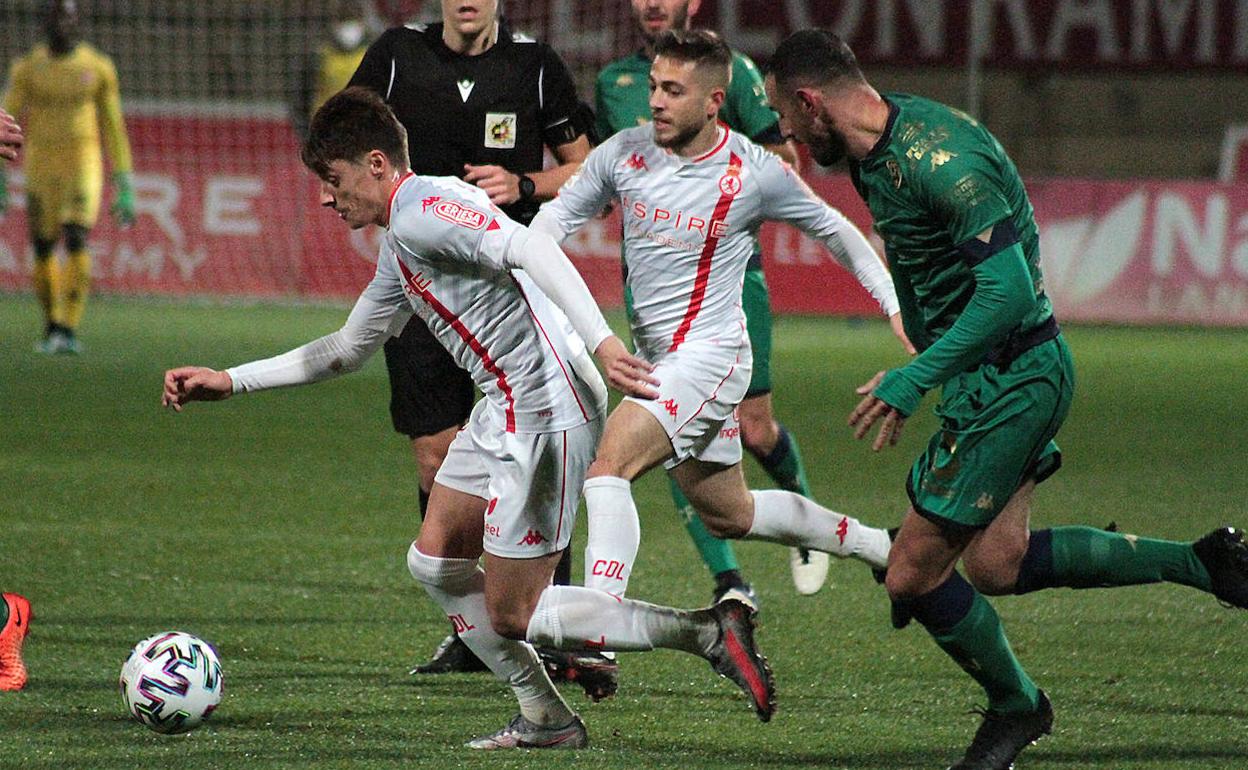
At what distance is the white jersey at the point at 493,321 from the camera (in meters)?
4.33

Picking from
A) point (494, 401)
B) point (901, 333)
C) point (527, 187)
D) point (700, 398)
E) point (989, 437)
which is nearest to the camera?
point (989, 437)

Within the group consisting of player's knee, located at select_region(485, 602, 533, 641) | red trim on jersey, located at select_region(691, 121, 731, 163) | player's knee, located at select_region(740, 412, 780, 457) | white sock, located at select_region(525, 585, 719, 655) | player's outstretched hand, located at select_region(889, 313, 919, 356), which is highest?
red trim on jersey, located at select_region(691, 121, 731, 163)

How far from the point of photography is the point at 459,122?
5730 mm

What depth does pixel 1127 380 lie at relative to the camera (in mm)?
12961

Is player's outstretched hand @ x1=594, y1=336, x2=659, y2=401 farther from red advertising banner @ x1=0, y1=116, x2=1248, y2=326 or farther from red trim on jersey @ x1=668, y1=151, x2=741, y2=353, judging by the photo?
red advertising banner @ x1=0, y1=116, x2=1248, y2=326

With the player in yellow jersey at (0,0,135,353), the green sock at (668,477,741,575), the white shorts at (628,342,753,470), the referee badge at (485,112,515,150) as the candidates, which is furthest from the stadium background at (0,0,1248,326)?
the white shorts at (628,342,753,470)

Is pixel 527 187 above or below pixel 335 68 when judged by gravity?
above

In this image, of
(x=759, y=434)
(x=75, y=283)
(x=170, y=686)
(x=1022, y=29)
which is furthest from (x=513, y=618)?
(x=1022, y=29)

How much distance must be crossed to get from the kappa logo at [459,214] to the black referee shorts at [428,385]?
1.38 m

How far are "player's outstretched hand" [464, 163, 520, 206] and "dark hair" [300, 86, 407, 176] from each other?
103 cm

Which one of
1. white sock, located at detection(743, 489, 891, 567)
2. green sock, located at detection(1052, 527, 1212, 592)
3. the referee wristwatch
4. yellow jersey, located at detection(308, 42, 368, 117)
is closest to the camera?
green sock, located at detection(1052, 527, 1212, 592)

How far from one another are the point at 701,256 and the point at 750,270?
1.29 m

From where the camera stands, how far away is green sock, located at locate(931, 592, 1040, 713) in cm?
419

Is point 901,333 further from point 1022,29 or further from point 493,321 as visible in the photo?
point 1022,29
